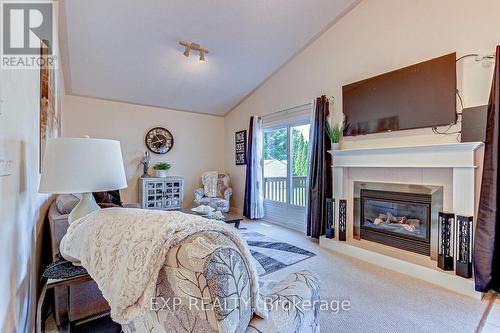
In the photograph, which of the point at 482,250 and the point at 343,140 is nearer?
the point at 482,250

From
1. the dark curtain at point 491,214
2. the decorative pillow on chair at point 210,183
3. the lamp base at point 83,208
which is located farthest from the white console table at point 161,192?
the dark curtain at point 491,214

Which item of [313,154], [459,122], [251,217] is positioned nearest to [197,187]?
[251,217]

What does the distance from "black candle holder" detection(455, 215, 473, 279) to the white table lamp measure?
9.14ft

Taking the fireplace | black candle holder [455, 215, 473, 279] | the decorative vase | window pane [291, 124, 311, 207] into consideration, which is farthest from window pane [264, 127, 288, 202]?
black candle holder [455, 215, 473, 279]

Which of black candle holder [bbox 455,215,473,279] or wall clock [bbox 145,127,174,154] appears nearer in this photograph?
black candle holder [bbox 455,215,473,279]

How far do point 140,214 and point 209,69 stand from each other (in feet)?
11.9

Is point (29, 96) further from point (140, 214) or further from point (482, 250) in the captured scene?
point (482, 250)

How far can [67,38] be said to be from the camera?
120 inches

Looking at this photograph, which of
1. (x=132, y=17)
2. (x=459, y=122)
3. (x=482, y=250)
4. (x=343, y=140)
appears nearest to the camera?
(x=482, y=250)

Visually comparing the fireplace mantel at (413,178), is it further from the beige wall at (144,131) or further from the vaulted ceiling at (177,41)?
the beige wall at (144,131)

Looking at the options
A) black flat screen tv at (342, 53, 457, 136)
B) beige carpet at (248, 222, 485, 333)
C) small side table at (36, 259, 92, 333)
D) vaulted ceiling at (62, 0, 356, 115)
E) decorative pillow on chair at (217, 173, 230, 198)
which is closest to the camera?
small side table at (36, 259, 92, 333)

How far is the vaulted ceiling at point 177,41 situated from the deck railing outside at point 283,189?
1.90m

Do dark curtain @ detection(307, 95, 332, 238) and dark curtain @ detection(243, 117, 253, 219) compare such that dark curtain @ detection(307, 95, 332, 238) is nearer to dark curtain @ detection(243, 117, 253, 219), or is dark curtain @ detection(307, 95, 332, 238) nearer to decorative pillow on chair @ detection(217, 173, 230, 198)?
dark curtain @ detection(243, 117, 253, 219)

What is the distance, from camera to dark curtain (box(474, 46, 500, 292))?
1.98 m
